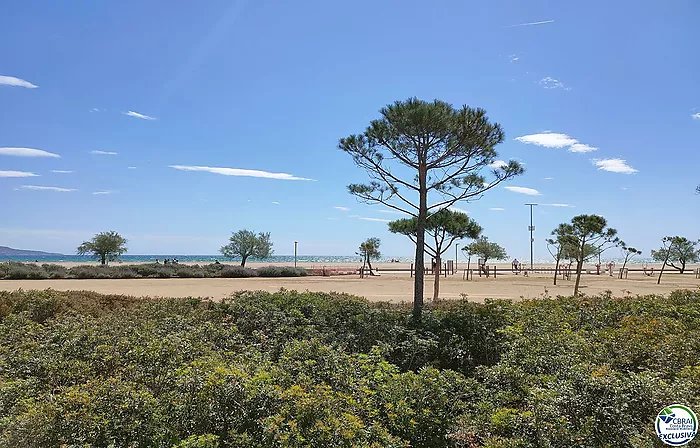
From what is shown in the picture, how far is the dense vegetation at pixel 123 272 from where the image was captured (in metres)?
28.7

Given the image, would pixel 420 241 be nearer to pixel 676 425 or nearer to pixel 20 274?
pixel 676 425

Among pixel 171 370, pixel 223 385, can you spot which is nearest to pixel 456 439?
pixel 223 385

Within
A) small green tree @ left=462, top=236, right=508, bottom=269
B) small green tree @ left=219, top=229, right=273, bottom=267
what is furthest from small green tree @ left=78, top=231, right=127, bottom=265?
small green tree @ left=462, top=236, right=508, bottom=269

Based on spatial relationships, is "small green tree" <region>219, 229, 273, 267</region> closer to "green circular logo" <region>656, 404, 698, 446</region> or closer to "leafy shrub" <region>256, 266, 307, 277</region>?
"leafy shrub" <region>256, 266, 307, 277</region>

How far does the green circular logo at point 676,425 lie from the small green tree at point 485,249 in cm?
5484

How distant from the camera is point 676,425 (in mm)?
3500

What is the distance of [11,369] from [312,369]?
354cm

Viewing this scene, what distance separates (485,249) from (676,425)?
203 ft

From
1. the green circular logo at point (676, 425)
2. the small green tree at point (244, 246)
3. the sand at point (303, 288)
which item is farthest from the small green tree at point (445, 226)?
the small green tree at point (244, 246)

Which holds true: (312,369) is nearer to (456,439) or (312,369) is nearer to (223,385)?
(223,385)

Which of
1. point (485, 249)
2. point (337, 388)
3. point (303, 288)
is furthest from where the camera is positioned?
point (485, 249)

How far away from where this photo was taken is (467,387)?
4.80m

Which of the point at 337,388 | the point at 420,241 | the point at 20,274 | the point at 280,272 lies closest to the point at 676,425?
the point at 337,388

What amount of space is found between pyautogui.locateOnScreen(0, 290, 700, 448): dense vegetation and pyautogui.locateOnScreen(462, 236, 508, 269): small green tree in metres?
52.2
